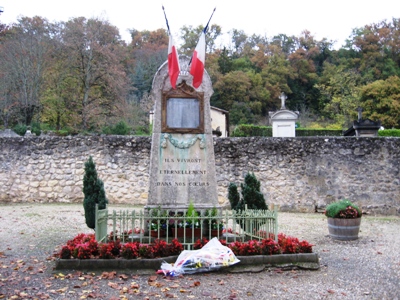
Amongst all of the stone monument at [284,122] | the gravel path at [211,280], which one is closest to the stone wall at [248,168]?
the gravel path at [211,280]

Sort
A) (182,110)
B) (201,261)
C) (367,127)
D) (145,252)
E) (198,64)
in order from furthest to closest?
1. (367,127)
2. (182,110)
3. (198,64)
4. (145,252)
5. (201,261)

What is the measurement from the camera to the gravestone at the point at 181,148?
7332 mm

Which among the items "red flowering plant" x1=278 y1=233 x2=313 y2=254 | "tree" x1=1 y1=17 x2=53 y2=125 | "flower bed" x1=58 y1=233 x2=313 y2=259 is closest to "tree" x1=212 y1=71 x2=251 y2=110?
"tree" x1=1 y1=17 x2=53 y2=125

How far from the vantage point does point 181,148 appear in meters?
7.45

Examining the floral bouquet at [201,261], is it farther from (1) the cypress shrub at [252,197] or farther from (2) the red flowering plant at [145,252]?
(1) the cypress shrub at [252,197]

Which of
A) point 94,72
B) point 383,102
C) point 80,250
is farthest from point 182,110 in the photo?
point 383,102

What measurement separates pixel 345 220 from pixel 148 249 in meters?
4.91

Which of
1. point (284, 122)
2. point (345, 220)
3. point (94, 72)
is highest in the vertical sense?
point (94, 72)

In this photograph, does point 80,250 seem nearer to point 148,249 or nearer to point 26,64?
point 148,249

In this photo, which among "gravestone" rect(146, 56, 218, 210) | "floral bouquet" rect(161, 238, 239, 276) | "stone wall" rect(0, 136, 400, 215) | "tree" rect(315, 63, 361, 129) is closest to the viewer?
"floral bouquet" rect(161, 238, 239, 276)

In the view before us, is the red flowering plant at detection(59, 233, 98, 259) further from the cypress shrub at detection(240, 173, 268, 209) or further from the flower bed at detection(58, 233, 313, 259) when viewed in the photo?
the cypress shrub at detection(240, 173, 268, 209)

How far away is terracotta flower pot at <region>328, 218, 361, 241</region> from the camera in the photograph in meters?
9.00

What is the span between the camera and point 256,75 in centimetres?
4306

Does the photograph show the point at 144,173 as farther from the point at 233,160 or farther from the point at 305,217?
the point at 305,217
